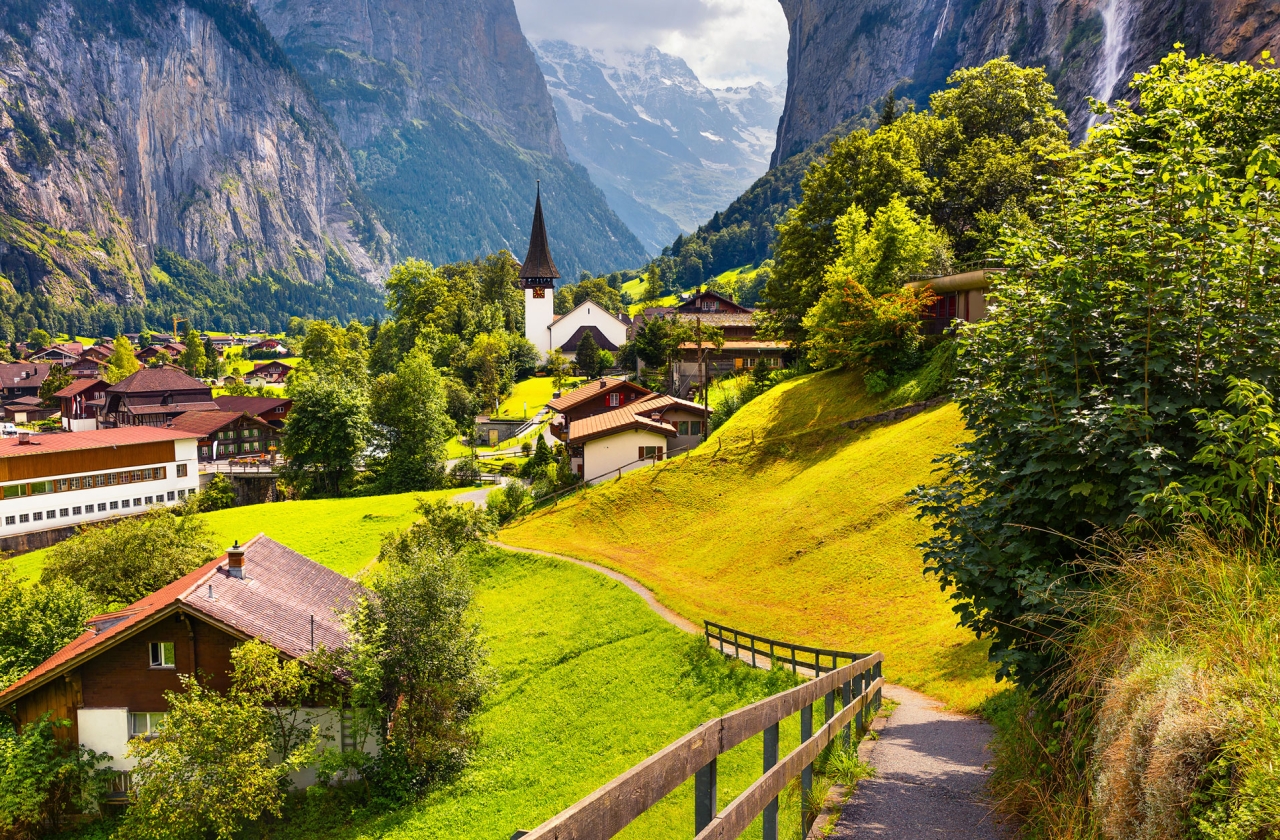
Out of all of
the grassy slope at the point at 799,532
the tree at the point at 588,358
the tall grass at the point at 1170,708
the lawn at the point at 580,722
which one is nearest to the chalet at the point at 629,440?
the grassy slope at the point at 799,532

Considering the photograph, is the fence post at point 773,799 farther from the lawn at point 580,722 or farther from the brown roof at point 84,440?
the brown roof at point 84,440

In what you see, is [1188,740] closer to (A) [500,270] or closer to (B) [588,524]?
(B) [588,524]

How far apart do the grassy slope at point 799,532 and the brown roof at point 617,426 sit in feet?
15.0

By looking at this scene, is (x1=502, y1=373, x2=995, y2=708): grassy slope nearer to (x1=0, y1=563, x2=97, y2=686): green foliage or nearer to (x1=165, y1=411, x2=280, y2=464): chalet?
(x1=0, y1=563, x2=97, y2=686): green foliage

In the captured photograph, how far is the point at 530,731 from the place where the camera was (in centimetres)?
2222

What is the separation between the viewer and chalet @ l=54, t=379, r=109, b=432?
327 feet

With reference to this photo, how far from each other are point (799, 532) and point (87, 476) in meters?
56.3

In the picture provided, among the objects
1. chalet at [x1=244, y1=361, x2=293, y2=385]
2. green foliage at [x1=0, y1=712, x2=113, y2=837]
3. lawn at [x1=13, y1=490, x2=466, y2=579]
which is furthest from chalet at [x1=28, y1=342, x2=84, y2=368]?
green foliage at [x1=0, y1=712, x2=113, y2=837]

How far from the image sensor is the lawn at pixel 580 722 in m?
17.4

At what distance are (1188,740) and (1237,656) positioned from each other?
0.73m

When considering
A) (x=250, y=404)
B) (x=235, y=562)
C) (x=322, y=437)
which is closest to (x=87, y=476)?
(x=322, y=437)

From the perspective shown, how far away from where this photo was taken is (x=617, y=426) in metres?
48.0

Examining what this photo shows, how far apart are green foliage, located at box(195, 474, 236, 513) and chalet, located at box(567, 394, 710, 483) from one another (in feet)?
107

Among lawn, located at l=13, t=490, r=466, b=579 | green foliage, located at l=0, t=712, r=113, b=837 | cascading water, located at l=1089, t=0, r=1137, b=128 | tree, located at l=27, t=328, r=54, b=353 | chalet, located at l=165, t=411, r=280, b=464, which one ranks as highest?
cascading water, located at l=1089, t=0, r=1137, b=128
